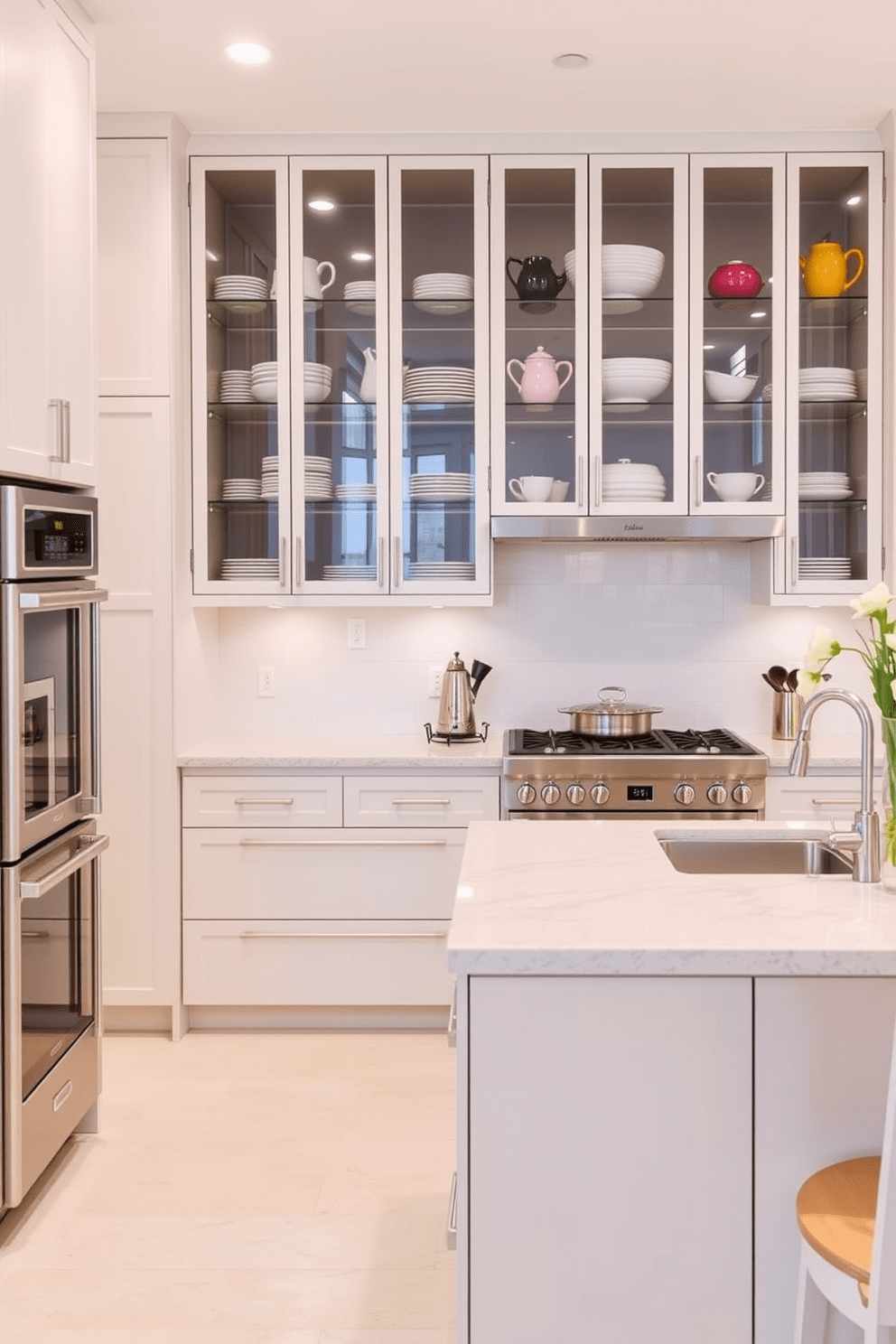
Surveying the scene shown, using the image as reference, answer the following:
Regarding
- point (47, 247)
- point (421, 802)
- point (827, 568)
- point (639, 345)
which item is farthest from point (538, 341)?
point (47, 247)

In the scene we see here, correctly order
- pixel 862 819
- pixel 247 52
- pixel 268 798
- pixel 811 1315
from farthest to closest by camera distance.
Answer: pixel 268 798, pixel 247 52, pixel 862 819, pixel 811 1315

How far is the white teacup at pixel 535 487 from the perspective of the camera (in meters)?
3.98

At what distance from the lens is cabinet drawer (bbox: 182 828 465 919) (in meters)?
3.87

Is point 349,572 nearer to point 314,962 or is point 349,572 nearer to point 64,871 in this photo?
point 314,962

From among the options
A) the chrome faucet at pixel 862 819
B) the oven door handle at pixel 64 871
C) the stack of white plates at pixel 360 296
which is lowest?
the oven door handle at pixel 64 871

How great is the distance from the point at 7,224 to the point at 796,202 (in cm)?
253

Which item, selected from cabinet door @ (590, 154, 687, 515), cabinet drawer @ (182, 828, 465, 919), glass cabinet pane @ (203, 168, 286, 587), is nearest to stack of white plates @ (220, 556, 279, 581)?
glass cabinet pane @ (203, 168, 286, 587)

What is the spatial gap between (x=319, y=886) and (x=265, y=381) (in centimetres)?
165

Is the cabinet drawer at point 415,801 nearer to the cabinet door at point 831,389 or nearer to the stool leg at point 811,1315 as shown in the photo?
the cabinet door at point 831,389

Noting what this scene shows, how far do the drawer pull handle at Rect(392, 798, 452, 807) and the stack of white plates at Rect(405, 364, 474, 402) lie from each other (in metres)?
1.30

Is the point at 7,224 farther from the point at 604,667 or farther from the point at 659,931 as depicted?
the point at 604,667

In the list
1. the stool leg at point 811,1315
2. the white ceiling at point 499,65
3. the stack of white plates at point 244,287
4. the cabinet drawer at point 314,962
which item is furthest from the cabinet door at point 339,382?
the stool leg at point 811,1315

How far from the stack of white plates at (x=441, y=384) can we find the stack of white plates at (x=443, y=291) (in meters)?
0.20

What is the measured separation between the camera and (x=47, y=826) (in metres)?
2.72
